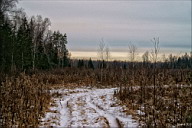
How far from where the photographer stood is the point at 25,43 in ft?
133

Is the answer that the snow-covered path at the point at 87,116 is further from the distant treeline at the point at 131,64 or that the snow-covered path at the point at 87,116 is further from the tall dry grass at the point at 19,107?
the distant treeline at the point at 131,64

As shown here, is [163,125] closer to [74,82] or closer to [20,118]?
[20,118]

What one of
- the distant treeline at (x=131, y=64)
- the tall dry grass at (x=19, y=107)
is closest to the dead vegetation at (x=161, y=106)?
the tall dry grass at (x=19, y=107)

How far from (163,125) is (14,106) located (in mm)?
5489

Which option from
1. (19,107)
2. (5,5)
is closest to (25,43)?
(5,5)

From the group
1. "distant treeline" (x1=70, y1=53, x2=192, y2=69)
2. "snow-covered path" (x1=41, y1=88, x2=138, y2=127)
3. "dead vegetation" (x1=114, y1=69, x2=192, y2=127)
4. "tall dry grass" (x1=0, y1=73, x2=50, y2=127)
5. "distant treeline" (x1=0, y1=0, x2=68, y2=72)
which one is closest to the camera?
"tall dry grass" (x1=0, y1=73, x2=50, y2=127)

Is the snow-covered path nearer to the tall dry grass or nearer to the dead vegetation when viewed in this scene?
the tall dry grass

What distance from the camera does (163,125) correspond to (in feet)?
32.5

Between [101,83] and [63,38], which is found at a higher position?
[63,38]

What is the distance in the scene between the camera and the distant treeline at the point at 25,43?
30453 millimetres

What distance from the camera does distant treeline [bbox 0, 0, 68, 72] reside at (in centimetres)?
3045

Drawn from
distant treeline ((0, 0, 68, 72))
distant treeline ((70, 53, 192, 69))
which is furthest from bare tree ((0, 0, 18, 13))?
distant treeline ((70, 53, 192, 69))

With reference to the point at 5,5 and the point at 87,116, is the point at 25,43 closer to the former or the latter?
the point at 5,5

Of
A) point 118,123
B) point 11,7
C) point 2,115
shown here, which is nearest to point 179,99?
point 118,123
